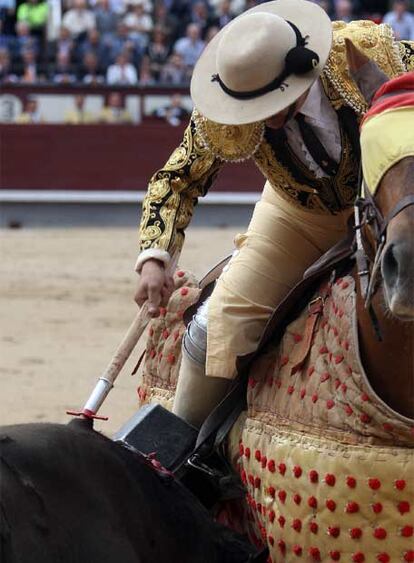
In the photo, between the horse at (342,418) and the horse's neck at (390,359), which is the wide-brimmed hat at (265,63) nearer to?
the horse at (342,418)

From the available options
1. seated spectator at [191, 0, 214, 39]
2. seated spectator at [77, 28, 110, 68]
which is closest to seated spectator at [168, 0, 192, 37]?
seated spectator at [191, 0, 214, 39]

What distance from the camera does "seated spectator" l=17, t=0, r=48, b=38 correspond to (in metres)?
12.5

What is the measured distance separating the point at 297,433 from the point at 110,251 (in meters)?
7.67

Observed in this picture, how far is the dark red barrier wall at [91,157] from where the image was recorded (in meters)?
11.6

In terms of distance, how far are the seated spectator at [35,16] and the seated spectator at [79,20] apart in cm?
22

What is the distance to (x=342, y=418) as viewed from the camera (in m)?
2.20

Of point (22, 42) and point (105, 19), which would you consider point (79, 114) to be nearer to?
point (22, 42)

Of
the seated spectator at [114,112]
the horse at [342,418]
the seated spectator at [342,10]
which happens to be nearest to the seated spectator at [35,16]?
Answer: the seated spectator at [114,112]

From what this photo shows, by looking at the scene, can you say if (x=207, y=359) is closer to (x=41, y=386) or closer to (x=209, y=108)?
(x=209, y=108)

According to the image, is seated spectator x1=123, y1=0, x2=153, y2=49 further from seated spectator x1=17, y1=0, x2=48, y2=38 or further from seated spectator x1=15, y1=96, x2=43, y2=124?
seated spectator x1=15, y1=96, x2=43, y2=124

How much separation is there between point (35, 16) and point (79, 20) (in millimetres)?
445

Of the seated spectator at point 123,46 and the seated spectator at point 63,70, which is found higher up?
the seated spectator at point 123,46

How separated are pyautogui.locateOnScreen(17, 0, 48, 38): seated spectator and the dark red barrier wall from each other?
4.69ft

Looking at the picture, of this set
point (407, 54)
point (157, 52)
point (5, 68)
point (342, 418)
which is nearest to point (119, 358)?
point (342, 418)
